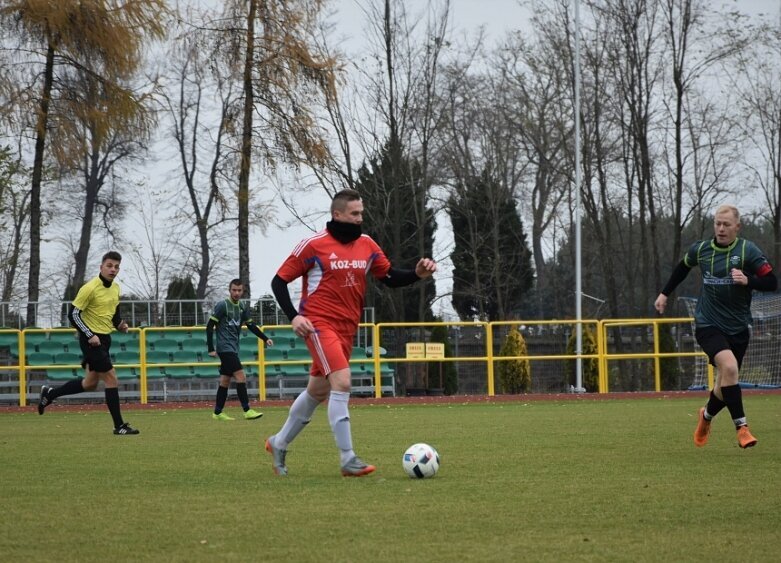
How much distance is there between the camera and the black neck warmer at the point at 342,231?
8492 millimetres

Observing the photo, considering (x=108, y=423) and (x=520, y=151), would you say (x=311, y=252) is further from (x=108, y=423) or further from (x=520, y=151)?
(x=520, y=151)

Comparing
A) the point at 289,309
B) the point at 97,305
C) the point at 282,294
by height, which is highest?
the point at 97,305

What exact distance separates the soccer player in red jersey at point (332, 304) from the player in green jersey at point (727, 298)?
3.04 meters

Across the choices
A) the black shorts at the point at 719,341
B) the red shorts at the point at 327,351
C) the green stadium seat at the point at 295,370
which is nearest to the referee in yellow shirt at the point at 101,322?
the red shorts at the point at 327,351

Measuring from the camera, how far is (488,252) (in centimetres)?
4575

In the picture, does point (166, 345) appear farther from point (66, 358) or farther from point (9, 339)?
point (9, 339)

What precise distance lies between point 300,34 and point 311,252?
1997 cm

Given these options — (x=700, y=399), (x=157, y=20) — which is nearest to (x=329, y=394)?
(x=700, y=399)

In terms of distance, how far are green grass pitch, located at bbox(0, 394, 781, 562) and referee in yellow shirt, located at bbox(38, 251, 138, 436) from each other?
1.19m

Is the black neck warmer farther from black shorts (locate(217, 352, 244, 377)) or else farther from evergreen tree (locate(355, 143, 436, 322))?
evergreen tree (locate(355, 143, 436, 322))

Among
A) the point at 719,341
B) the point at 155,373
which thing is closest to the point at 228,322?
the point at 719,341

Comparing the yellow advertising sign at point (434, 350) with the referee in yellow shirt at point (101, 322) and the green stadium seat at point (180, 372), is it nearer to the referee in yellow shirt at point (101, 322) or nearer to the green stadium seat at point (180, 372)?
the green stadium seat at point (180, 372)

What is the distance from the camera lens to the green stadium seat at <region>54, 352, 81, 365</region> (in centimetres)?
→ 2648

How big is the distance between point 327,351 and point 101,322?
21.3 feet
